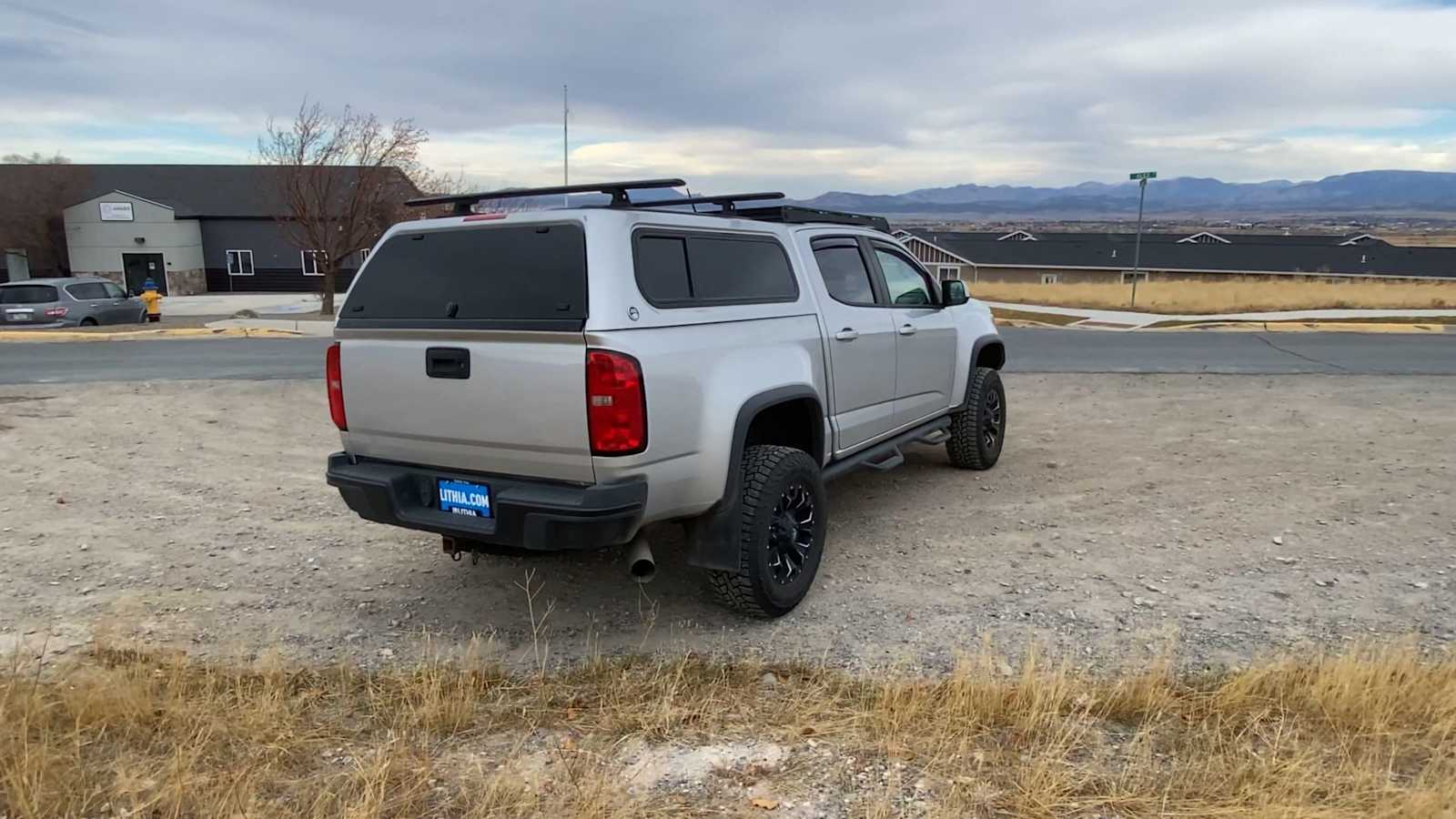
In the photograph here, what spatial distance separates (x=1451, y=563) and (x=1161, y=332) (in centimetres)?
1572

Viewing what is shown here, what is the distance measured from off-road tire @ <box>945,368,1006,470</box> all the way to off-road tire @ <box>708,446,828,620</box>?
282 centimetres

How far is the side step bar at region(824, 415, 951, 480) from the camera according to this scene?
17.2 feet

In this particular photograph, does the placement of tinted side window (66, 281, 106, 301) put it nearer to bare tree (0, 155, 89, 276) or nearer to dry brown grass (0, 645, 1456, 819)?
dry brown grass (0, 645, 1456, 819)

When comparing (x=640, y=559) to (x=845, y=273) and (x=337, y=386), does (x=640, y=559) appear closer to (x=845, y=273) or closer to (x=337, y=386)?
(x=337, y=386)

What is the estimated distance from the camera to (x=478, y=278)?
408 centimetres

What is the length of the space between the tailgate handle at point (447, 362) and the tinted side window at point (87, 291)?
2299 centimetres

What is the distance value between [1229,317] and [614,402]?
3024cm

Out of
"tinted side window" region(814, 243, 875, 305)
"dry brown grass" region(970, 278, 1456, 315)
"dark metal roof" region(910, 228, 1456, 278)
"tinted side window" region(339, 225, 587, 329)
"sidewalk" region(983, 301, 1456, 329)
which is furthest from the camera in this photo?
"dark metal roof" region(910, 228, 1456, 278)

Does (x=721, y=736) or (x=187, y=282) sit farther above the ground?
(x=187, y=282)

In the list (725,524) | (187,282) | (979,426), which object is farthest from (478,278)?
(187,282)

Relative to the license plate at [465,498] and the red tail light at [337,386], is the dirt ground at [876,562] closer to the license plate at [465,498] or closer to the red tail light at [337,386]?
the license plate at [465,498]

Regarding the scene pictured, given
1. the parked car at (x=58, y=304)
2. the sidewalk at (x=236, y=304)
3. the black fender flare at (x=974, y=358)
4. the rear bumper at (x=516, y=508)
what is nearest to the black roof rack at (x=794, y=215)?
the black fender flare at (x=974, y=358)

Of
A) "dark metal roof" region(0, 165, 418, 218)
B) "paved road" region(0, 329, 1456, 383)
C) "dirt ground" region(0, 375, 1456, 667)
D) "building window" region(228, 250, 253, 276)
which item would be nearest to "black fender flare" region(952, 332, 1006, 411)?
"dirt ground" region(0, 375, 1456, 667)

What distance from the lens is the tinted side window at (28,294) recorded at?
21594 mm
